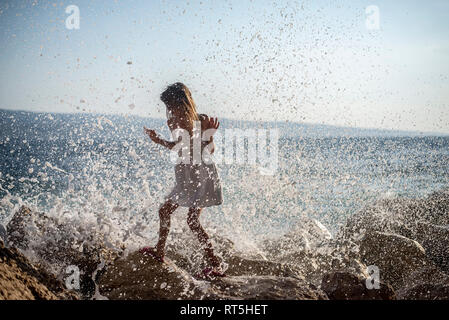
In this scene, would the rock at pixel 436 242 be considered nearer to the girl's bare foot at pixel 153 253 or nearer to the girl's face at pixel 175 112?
the girl's bare foot at pixel 153 253

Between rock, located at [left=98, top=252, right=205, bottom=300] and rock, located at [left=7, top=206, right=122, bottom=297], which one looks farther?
rock, located at [left=7, top=206, right=122, bottom=297]

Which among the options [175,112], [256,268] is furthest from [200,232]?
[175,112]

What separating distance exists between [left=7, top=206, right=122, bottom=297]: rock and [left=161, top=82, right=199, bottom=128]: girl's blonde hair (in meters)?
1.61

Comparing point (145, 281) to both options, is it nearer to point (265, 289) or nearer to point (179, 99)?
point (265, 289)

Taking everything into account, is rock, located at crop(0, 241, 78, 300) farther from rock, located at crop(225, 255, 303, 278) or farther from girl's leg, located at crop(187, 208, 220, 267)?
rock, located at crop(225, 255, 303, 278)

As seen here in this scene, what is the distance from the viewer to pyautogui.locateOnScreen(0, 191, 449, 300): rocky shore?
8.25 feet

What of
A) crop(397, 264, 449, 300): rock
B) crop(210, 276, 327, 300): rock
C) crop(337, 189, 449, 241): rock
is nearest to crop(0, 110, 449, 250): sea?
crop(337, 189, 449, 241): rock

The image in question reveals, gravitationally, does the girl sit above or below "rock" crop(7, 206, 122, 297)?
above

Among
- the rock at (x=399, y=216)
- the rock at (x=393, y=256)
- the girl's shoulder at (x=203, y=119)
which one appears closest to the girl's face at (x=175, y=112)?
the girl's shoulder at (x=203, y=119)

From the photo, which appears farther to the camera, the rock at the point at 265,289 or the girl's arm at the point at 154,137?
the girl's arm at the point at 154,137

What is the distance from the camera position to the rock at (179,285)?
2.50m

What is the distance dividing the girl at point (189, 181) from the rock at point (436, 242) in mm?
2966

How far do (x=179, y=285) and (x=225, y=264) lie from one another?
0.87 m

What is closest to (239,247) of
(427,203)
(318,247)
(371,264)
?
(318,247)
